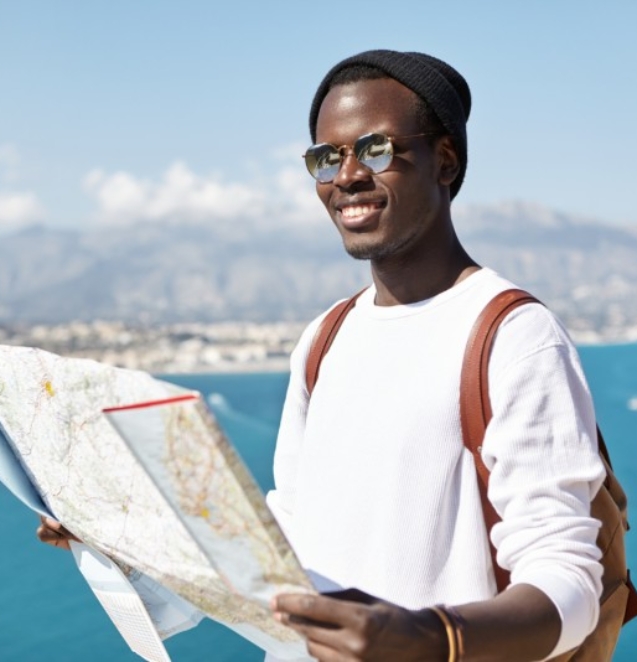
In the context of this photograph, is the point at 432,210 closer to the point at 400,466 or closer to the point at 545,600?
the point at 400,466

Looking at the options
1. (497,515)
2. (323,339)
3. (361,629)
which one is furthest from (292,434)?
(361,629)

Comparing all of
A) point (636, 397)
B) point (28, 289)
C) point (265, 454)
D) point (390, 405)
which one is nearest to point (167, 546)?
point (390, 405)

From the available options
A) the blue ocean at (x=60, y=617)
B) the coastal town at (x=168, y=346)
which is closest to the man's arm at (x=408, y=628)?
the blue ocean at (x=60, y=617)

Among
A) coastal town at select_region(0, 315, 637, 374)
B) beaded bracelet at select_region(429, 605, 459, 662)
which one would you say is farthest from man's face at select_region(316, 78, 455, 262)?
coastal town at select_region(0, 315, 637, 374)

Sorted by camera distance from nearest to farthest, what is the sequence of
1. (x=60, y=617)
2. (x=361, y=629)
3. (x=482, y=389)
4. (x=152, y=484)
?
(x=361, y=629), (x=152, y=484), (x=482, y=389), (x=60, y=617)

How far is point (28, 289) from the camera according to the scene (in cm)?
19062

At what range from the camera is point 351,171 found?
4.17ft

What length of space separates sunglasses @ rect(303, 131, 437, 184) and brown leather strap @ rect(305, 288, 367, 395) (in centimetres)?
19

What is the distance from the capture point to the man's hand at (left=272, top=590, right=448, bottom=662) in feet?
2.87

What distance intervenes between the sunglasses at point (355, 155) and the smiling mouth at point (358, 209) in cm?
4

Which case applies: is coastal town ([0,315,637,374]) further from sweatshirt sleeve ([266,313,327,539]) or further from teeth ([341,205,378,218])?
teeth ([341,205,378,218])

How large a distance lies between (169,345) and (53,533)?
7564 cm

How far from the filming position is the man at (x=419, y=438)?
0.96 meters

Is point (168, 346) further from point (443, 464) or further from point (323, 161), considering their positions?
point (443, 464)
